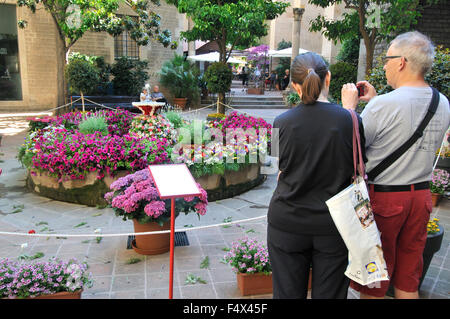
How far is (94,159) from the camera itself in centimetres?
561

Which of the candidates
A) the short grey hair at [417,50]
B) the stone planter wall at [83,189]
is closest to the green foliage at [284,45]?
the stone planter wall at [83,189]

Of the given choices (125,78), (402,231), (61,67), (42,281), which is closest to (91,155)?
(42,281)

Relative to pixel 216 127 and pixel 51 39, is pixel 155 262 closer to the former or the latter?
pixel 216 127

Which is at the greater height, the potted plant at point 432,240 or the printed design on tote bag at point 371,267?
the printed design on tote bag at point 371,267

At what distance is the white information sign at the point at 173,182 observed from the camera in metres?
2.81

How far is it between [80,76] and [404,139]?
1246 cm

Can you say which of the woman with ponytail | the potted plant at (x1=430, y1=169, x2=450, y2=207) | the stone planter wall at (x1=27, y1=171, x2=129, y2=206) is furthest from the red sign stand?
the potted plant at (x1=430, y1=169, x2=450, y2=207)

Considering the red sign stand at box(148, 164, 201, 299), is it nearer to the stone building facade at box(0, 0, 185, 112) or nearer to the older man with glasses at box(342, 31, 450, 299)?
the older man with glasses at box(342, 31, 450, 299)

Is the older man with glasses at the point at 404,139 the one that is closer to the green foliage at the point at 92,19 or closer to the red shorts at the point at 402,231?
the red shorts at the point at 402,231

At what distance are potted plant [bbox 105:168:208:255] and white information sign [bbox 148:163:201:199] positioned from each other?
807 millimetres

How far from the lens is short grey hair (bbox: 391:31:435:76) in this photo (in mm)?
2217

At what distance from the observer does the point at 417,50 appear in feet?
7.27

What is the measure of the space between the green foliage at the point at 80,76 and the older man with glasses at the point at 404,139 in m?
12.3

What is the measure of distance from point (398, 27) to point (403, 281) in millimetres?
8375
